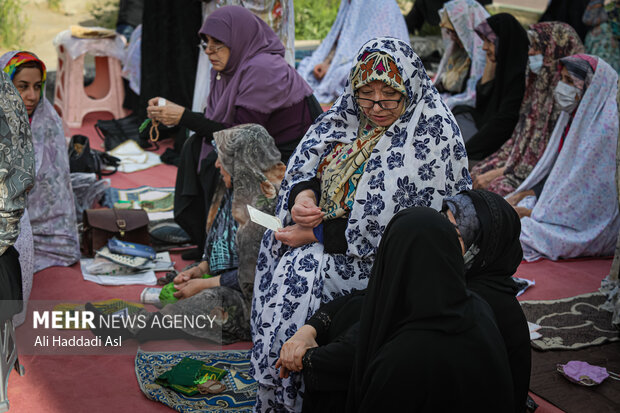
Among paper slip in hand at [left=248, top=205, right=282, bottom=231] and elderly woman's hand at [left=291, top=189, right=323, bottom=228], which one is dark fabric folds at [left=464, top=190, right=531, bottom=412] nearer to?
elderly woman's hand at [left=291, top=189, right=323, bottom=228]

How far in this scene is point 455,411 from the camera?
1.77 metres

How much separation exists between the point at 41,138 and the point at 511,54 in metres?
3.52

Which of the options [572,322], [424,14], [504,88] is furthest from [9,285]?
[424,14]

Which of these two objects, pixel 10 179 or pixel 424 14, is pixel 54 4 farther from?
pixel 10 179

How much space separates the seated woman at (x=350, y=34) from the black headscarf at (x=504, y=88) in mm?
1755

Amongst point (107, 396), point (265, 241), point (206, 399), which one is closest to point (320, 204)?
point (265, 241)

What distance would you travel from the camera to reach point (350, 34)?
24.0 ft

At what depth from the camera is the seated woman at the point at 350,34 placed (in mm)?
7152

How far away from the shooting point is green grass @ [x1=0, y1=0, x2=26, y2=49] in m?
8.65

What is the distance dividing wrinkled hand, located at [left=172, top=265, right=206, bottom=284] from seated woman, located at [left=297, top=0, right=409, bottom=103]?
3.86 metres

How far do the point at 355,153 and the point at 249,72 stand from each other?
1.48 m

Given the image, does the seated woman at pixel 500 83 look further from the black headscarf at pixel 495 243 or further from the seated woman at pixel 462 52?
the black headscarf at pixel 495 243

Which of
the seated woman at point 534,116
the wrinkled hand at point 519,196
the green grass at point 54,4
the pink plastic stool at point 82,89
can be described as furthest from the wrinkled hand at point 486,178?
the green grass at point 54,4

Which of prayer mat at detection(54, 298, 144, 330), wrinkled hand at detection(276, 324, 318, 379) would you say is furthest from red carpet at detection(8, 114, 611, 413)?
wrinkled hand at detection(276, 324, 318, 379)
